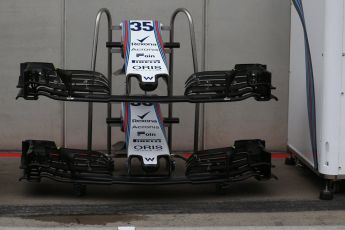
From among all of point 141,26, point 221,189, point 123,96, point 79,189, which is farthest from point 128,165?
point 141,26

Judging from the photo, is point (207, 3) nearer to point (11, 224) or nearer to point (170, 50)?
point (170, 50)

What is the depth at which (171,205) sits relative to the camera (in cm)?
595

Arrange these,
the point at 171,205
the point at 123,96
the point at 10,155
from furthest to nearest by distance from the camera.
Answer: the point at 10,155 < the point at 171,205 < the point at 123,96

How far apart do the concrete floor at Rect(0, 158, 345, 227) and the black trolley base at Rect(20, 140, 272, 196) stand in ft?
0.62

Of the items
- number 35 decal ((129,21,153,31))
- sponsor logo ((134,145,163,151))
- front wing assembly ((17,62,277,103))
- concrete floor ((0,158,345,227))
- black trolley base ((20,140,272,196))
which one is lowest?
concrete floor ((0,158,345,227))

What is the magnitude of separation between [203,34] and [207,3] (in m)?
0.33

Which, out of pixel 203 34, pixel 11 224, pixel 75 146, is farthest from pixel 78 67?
pixel 11 224

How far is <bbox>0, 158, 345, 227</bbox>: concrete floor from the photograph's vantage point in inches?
218

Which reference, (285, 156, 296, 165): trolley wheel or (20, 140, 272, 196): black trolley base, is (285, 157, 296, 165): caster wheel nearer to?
(285, 156, 296, 165): trolley wheel

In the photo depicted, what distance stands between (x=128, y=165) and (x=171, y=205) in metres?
0.47

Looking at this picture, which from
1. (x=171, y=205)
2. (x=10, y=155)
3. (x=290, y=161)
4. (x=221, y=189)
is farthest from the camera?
(x=10, y=155)

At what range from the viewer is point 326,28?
592 centimetres

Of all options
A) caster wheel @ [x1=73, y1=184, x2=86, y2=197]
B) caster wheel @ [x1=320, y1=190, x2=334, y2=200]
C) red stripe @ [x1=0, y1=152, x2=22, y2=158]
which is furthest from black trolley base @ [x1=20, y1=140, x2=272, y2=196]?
red stripe @ [x1=0, y1=152, x2=22, y2=158]

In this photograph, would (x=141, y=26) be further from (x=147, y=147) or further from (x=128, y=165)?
(x=128, y=165)
